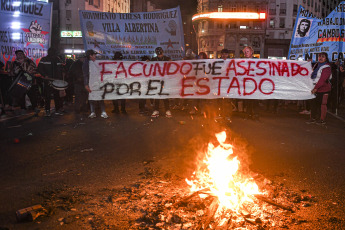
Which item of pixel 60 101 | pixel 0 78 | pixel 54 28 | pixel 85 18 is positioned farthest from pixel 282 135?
pixel 54 28

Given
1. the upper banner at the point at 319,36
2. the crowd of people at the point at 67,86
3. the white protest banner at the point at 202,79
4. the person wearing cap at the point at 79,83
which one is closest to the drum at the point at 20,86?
the crowd of people at the point at 67,86

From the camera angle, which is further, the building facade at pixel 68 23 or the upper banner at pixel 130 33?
the building facade at pixel 68 23

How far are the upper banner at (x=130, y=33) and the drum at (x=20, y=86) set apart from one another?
241 cm

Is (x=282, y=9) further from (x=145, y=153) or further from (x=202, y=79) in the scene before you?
(x=145, y=153)

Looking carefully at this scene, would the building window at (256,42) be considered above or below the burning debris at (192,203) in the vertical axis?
above

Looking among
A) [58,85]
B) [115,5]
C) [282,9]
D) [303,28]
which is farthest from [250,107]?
[282,9]

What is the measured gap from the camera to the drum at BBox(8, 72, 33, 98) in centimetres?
955

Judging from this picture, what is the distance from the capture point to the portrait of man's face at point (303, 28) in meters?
12.2

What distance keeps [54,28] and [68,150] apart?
4935cm

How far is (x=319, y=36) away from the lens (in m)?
11.4

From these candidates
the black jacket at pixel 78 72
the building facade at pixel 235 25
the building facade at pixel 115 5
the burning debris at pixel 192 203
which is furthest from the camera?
the building facade at pixel 235 25

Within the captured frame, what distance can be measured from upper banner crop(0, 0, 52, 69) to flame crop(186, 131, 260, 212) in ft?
28.3

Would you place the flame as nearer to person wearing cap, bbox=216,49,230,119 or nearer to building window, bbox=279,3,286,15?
person wearing cap, bbox=216,49,230,119

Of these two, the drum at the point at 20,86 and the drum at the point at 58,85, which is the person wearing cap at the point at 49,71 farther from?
the drum at the point at 20,86
